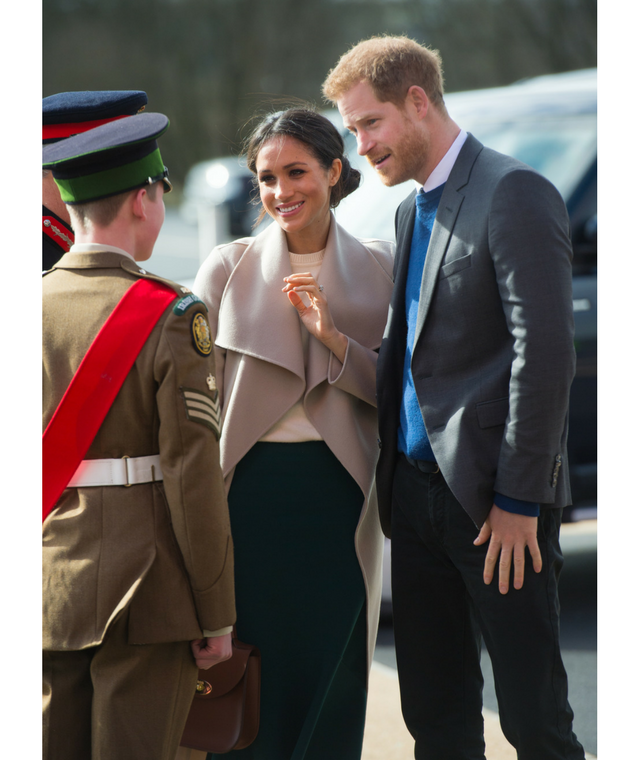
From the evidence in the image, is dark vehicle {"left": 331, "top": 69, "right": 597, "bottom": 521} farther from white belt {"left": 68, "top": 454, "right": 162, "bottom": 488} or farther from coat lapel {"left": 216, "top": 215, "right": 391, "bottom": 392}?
white belt {"left": 68, "top": 454, "right": 162, "bottom": 488}

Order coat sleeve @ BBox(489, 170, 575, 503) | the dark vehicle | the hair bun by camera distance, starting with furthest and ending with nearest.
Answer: the dark vehicle < the hair bun < coat sleeve @ BBox(489, 170, 575, 503)

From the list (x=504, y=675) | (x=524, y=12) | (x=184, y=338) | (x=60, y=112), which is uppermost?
(x=524, y=12)

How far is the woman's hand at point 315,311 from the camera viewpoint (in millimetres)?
2510

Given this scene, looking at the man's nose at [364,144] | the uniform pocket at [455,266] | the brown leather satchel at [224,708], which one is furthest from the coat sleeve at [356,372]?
the brown leather satchel at [224,708]

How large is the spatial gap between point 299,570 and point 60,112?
136cm

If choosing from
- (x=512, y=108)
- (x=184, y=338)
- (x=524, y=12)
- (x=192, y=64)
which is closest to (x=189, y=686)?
(x=184, y=338)

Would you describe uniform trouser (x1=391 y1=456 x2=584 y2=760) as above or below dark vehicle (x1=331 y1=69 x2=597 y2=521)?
below

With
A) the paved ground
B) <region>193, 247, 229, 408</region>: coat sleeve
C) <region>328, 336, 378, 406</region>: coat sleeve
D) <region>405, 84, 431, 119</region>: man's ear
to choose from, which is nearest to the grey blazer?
<region>405, 84, 431, 119</region>: man's ear

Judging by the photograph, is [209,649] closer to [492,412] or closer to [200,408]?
[200,408]

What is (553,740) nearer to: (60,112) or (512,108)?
(60,112)

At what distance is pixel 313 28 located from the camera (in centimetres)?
1873

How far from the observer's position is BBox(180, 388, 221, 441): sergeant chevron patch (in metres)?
1.90

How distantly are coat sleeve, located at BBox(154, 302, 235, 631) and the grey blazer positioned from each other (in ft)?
1.94

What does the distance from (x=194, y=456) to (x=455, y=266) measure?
790mm
